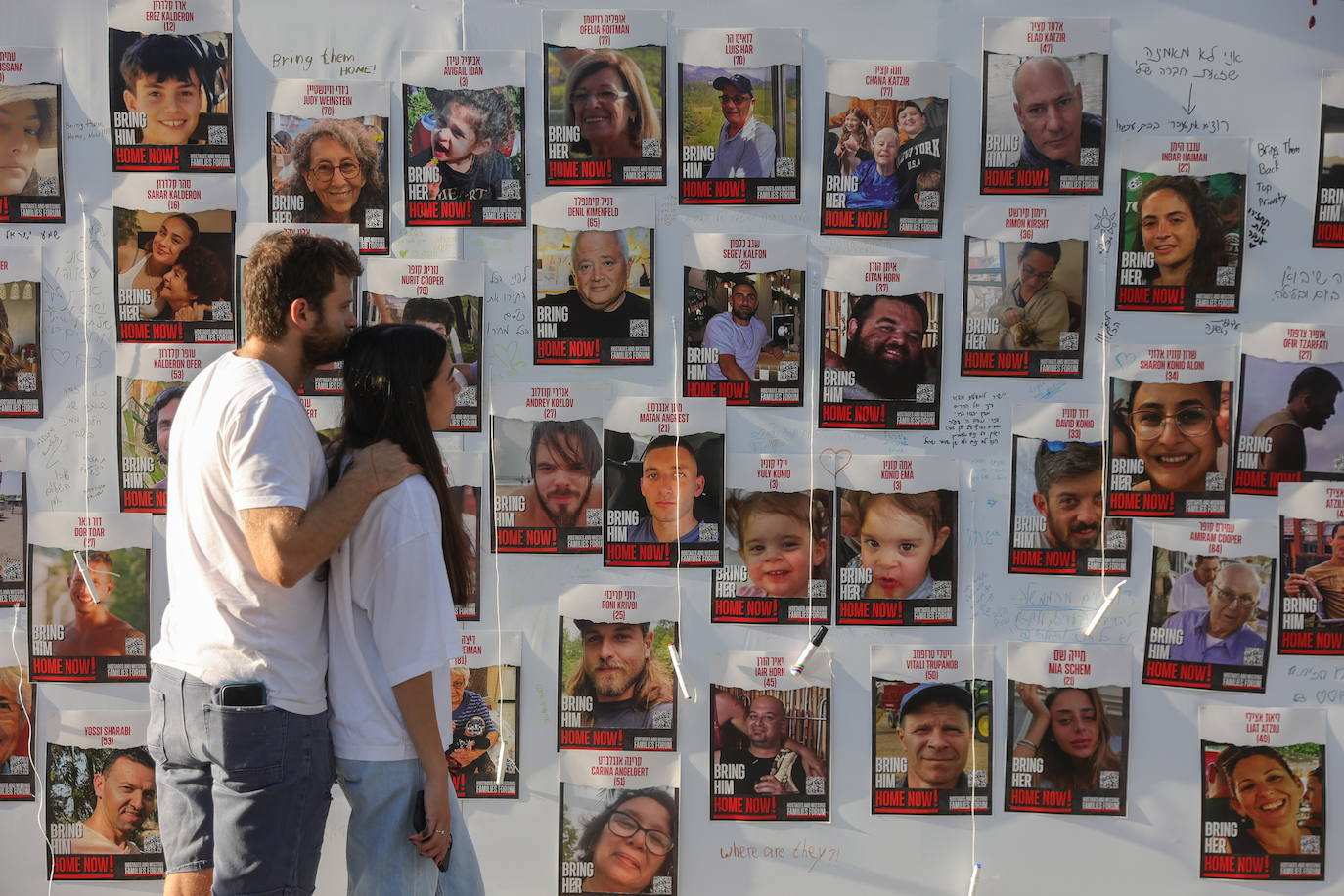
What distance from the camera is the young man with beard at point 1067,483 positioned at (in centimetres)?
290

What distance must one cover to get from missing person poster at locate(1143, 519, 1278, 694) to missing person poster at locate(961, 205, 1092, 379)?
582 millimetres

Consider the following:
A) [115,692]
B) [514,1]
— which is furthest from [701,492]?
[115,692]

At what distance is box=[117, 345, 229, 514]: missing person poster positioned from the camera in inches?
114

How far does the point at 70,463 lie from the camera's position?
2945mm

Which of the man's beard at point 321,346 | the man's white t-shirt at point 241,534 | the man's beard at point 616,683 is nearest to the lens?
the man's white t-shirt at point 241,534

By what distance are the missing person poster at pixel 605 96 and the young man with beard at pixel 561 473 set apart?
67cm

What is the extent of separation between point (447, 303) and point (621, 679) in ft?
3.67

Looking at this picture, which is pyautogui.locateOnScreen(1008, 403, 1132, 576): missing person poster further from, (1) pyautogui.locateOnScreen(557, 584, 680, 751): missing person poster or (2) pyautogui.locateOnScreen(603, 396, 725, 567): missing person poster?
(1) pyautogui.locateOnScreen(557, 584, 680, 751): missing person poster

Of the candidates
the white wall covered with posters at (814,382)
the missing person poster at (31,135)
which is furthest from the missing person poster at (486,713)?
the missing person poster at (31,135)

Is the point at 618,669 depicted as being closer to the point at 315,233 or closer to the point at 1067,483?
the point at 1067,483

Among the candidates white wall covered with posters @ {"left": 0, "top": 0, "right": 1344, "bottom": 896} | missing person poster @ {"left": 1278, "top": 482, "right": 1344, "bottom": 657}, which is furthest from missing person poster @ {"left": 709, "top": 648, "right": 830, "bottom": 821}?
missing person poster @ {"left": 1278, "top": 482, "right": 1344, "bottom": 657}

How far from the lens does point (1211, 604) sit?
292 centimetres

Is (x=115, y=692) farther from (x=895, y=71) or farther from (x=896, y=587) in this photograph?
(x=895, y=71)

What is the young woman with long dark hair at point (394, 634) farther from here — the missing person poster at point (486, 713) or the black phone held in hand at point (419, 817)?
the missing person poster at point (486, 713)
